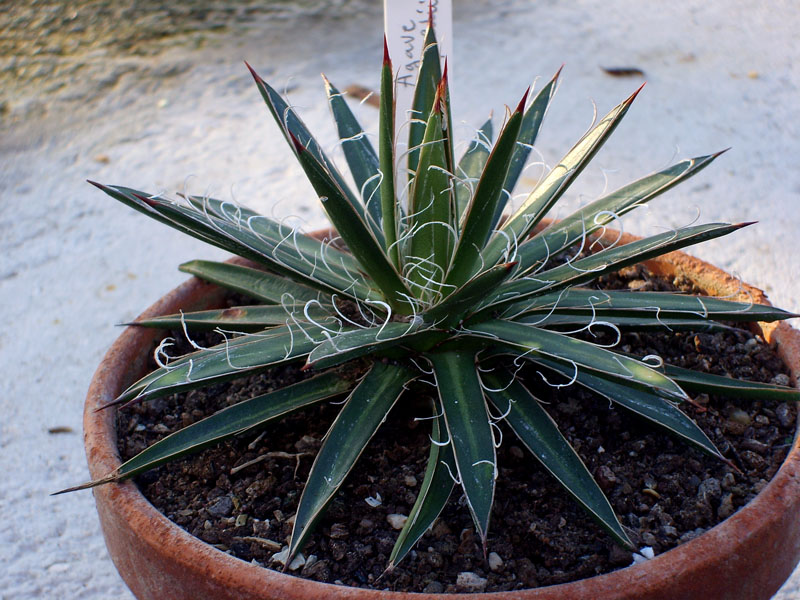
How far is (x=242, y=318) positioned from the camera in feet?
3.63

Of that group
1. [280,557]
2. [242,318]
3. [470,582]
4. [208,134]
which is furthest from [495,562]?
[208,134]

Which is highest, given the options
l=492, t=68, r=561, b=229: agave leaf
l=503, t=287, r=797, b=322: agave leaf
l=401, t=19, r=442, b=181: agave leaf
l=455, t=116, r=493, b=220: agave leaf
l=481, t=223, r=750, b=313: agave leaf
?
l=401, t=19, r=442, b=181: agave leaf

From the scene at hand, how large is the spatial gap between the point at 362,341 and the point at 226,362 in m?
0.17

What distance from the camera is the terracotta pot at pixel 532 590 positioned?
79 cm

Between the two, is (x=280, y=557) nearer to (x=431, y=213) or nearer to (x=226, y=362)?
(x=226, y=362)

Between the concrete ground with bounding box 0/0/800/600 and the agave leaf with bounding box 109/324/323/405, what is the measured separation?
1.95 ft

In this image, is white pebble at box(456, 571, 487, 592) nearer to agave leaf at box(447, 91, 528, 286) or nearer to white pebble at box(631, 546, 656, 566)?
white pebble at box(631, 546, 656, 566)

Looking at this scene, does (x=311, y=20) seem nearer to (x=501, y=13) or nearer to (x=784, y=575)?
(x=501, y=13)

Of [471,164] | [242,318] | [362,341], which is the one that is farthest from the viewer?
[471,164]

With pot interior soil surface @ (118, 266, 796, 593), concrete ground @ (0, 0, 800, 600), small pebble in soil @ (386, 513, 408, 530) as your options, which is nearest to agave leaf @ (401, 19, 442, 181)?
pot interior soil surface @ (118, 266, 796, 593)

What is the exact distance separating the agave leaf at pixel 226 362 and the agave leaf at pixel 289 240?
143mm

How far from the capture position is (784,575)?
2.97 ft

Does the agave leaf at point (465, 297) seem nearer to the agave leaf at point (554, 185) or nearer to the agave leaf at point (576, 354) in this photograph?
the agave leaf at point (576, 354)

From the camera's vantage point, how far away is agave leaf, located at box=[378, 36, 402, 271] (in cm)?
92
